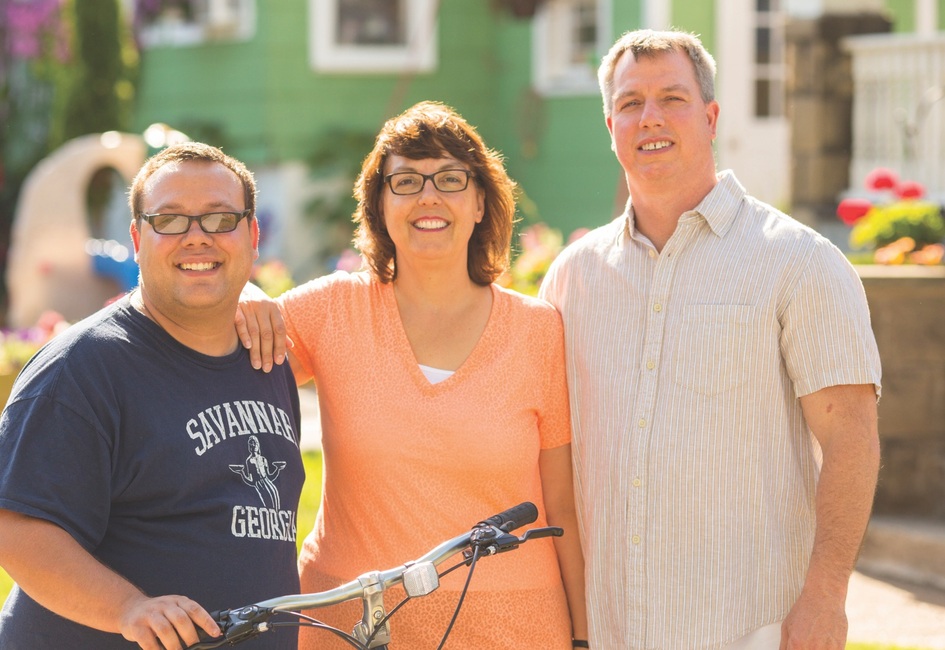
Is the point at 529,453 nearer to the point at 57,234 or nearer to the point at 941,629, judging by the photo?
the point at 941,629

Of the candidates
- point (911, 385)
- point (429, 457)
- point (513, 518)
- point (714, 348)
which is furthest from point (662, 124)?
point (911, 385)

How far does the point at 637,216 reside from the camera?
3379 mm

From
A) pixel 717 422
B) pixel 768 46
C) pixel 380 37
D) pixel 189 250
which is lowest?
pixel 717 422

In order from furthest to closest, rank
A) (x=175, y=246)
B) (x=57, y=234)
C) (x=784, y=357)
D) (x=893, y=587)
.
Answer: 1. (x=57, y=234)
2. (x=893, y=587)
3. (x=784, y=357)
4. (x=175, y=246)

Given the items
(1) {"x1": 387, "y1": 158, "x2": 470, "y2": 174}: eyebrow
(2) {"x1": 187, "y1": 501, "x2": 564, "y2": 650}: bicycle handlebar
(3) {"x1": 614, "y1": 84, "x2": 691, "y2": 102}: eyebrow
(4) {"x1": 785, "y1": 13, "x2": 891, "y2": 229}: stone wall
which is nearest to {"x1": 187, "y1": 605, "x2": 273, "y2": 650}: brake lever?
(2) {"x1": 187, "y1": 501, "x2": 564, "y2": 650}: bicycle handlebar

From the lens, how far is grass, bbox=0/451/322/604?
20.3 ft

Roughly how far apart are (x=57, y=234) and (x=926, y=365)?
26.0 ft

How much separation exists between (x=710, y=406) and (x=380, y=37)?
11.5m

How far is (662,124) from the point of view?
323 cm

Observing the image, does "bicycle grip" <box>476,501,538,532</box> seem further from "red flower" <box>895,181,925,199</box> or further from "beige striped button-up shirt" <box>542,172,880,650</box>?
"red flower" <box>895,181,925,199</box>

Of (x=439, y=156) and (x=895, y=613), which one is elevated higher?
(x=439, y=156)

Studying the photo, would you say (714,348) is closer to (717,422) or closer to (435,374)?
(717,422)

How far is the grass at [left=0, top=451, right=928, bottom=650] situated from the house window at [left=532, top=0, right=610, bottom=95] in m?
6.54

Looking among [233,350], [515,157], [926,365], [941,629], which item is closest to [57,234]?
[515,157]
